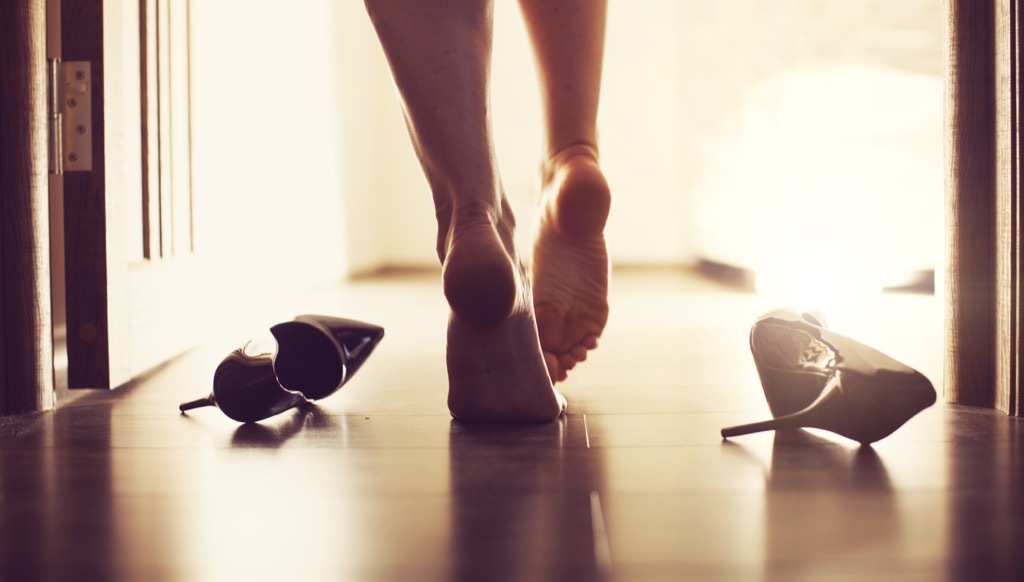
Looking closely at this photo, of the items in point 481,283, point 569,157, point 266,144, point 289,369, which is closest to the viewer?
point 481,283

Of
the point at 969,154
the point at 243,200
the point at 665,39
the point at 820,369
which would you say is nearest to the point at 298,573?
the point at 820,369

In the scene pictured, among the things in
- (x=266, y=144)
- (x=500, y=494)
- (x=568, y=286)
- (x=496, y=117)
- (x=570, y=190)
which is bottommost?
(x=500, y=494)

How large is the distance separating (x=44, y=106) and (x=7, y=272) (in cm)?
18

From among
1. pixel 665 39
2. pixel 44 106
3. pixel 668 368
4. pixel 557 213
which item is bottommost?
pixel 668 368

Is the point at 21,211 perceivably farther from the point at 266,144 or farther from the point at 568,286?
the point at 266,144

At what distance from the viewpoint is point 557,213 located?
0.96 meters

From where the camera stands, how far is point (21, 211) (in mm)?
959

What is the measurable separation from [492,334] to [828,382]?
0.97ft

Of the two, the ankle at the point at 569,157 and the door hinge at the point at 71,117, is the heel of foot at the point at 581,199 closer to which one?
the ankle at the point at 569,157

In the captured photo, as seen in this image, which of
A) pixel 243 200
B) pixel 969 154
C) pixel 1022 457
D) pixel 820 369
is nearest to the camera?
pixel 1022 457

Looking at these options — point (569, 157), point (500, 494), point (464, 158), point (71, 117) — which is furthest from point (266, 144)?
point (500, 494)

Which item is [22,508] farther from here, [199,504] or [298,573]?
[298,573]

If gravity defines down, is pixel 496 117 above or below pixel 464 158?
above

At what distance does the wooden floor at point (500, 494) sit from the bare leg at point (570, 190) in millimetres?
90
